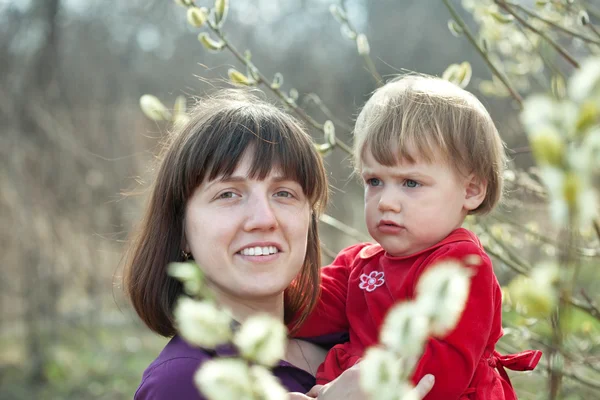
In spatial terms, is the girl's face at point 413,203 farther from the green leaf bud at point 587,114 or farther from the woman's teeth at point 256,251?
the green leaf bud at point 587,114

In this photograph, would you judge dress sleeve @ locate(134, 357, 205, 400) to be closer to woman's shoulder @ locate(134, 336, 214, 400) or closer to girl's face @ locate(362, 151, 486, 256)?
woman's shoulder @ locate(134, 336, 214, 400)

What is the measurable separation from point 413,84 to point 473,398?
786 millimetres

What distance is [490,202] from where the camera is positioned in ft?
6.00

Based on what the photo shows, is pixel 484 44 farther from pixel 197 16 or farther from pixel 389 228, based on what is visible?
pixel 197 16

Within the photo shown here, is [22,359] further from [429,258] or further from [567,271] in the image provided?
[567,271]

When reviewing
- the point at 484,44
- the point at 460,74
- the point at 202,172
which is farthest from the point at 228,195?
the point at 484,44

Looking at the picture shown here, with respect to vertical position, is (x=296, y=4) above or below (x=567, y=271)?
below

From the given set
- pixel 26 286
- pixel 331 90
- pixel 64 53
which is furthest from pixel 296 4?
pixel 26 286

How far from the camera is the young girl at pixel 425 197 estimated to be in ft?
5.39

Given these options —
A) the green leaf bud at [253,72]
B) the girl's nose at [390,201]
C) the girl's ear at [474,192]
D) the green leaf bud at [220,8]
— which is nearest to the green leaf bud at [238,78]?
the green leaf bud at [253,72]

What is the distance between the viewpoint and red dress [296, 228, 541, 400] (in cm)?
149

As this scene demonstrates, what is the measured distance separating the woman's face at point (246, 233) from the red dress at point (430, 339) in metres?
0.22

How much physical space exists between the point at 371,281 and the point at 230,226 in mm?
409

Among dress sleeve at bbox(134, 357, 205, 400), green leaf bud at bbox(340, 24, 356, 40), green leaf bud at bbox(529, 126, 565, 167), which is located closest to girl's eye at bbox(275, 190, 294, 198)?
dress sleeve at bbox(134, 357, 205, 400)
